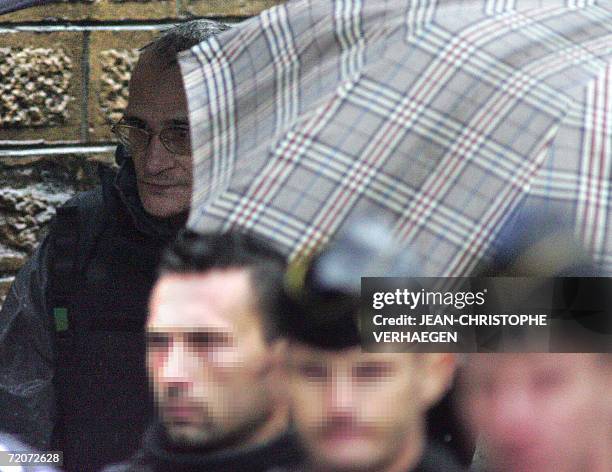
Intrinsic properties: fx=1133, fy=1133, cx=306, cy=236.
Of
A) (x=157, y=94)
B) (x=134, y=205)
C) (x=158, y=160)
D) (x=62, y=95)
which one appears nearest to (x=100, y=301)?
(x=134, y=205)

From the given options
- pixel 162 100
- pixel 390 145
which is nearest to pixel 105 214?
pixel 162 100

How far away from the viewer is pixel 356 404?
60.9 inches

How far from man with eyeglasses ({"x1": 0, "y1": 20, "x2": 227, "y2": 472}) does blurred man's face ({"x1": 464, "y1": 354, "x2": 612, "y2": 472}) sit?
3.64 feet

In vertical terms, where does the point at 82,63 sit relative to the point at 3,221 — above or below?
above

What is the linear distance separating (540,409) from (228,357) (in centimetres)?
43

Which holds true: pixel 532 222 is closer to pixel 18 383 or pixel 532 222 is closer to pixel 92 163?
pixel 18 383

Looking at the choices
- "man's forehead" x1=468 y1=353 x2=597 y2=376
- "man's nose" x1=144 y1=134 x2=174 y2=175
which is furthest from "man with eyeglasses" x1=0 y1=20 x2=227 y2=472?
"man's forehead" x1=468 y1=353 x2=597 y2=376

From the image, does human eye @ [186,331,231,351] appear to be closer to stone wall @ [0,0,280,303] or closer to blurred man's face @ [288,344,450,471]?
blurred man's face @ [288,344,450,471]

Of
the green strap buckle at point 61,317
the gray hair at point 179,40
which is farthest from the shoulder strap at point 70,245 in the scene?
the gray hair at point 179,40

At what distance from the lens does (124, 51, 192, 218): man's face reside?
8.26ft

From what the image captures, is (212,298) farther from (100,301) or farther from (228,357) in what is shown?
(100,301)

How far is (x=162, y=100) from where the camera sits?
2539mm

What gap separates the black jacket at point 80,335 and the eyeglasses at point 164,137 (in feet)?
0.34

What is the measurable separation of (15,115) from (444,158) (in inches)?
94.8
